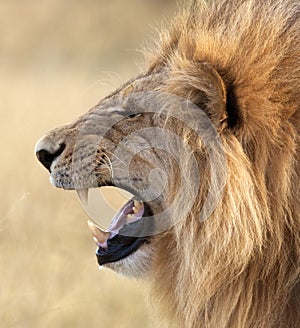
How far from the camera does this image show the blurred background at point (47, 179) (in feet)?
13.6

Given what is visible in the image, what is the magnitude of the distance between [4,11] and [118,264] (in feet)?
40.6

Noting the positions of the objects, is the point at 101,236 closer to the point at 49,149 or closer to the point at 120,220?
the point at 120,220

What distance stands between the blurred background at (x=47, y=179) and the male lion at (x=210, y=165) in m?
0.30

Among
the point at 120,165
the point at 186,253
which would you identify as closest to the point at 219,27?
the point at 120,165

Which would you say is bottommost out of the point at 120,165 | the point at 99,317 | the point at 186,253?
the point at 99,317

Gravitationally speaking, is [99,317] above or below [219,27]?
below

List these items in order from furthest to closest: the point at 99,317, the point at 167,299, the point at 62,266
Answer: the point at 62,266, the point at 99,317, the point at 167,299

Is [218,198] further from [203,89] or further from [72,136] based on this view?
[72,136]

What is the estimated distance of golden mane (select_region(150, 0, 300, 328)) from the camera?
7.61 feet

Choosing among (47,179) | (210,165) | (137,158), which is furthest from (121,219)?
(47,179)

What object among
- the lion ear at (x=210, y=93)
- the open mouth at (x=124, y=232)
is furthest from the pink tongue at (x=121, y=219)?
the lion ear at (x=210, y=93)

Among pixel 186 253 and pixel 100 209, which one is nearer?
pixel 186 253

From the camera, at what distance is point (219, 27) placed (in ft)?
8.33

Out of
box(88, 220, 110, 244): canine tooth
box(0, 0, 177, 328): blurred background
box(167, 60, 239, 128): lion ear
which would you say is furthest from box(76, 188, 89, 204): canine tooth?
box(167, 60, 239, 128): lion ear
